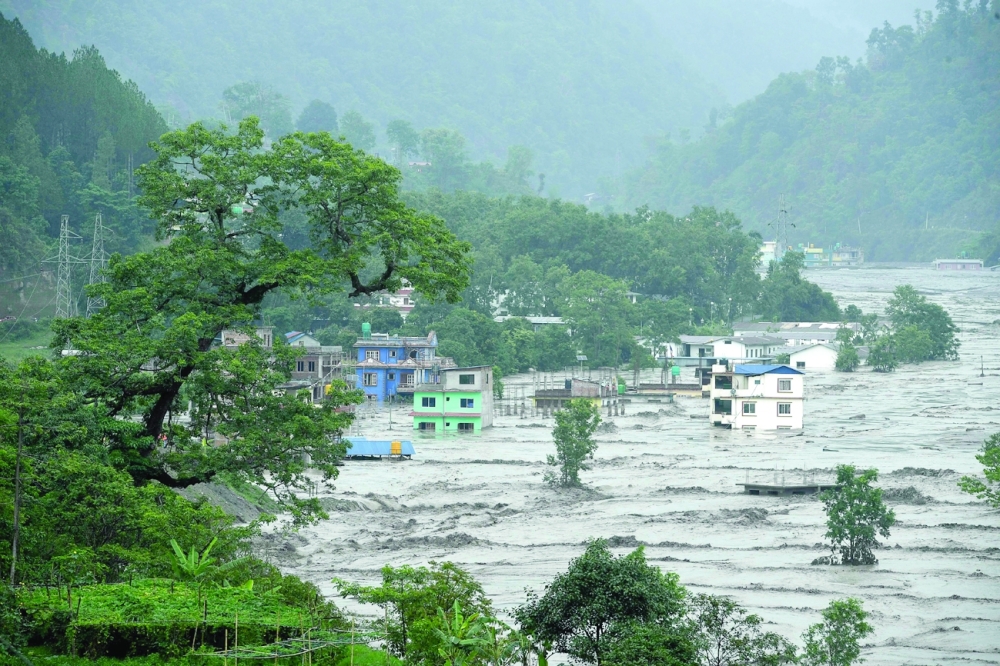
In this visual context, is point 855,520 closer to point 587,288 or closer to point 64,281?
point 64,281

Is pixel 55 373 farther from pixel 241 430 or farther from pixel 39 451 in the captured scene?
pixel 241 430

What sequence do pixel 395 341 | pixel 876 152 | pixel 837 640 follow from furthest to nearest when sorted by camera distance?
1. pixel 876 152
2. pixel 395 341
3. pixel 837 640

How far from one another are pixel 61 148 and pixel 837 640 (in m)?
50.3

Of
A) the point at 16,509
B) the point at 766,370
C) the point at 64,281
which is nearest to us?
the point at 16,509

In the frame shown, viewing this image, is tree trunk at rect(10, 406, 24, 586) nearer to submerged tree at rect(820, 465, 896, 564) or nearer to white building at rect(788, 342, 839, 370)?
submerged tree at rect(820, 465, 896, 564)

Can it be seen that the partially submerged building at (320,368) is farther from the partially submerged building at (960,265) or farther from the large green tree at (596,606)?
the partially submerged building at (960,265)

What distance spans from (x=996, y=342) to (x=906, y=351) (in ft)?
32.5

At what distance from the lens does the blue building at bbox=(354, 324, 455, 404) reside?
4819cm

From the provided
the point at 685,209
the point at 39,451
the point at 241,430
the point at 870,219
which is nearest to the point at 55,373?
the point at 39,451

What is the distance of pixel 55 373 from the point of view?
1158cm

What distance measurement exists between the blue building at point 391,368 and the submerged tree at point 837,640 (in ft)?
110

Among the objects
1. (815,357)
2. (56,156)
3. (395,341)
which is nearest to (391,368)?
(395,341)

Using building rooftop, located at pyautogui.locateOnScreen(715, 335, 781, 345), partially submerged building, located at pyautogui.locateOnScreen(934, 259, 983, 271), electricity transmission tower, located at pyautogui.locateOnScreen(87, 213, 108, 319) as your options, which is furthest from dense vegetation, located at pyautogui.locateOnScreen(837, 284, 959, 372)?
partially submerged building, located at pyautogui.locateOnScreen(934, 259, 983, 271)

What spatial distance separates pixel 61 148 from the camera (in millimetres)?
58219
